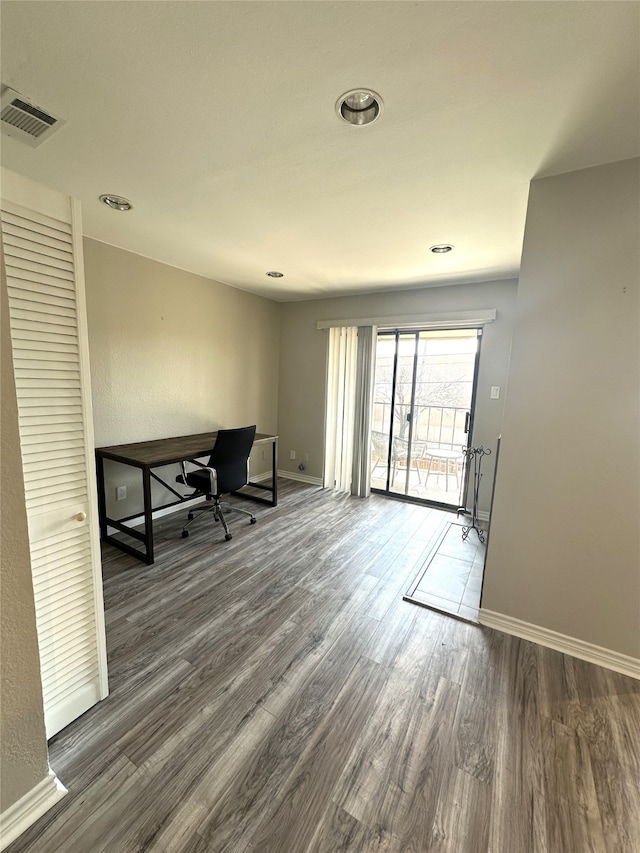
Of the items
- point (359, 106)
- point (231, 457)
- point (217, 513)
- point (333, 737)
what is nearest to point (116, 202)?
point (359, 106)

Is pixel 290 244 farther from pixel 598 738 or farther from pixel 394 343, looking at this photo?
pixel 598 738

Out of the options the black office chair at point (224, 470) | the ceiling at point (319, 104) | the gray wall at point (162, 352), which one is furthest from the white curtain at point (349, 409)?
the ceiling at point (319, 104)

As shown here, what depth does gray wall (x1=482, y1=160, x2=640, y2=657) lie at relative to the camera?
1.56m

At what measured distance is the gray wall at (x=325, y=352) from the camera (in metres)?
3.35

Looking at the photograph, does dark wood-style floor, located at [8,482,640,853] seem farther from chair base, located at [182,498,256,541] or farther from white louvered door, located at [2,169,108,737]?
chair base, located at [182,498,256,541]

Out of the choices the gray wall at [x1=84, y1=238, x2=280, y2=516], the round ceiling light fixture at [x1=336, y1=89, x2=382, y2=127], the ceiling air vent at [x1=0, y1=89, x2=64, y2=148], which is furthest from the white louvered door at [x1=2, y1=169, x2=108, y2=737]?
the gray wall at [x1=84, y1=238, x2=280, y2=516]

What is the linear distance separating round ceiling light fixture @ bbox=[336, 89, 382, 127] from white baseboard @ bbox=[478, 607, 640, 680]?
249 centimetres

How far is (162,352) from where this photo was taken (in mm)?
3277

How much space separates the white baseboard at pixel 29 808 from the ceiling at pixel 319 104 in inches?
91.4

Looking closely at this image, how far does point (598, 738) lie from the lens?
136cm

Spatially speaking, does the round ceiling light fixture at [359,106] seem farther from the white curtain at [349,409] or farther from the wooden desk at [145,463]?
the white curtain at [349,409]

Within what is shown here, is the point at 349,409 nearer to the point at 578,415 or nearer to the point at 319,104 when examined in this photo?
the point at 578,415

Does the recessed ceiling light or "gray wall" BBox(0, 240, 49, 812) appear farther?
the recessed ceiling light

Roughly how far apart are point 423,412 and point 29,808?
4115 millimetres
